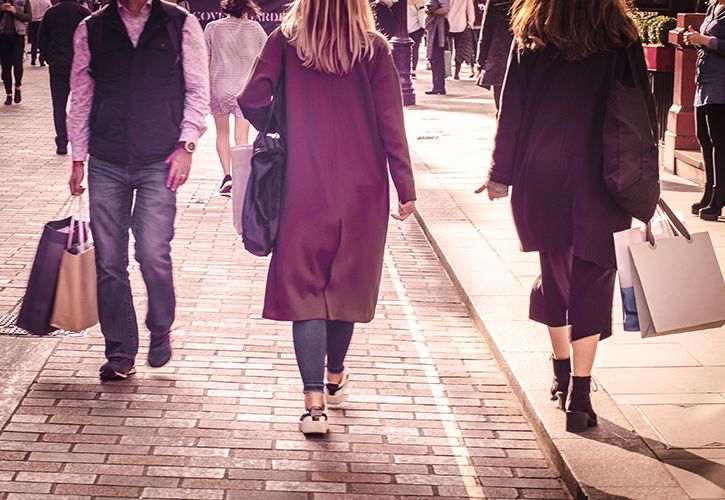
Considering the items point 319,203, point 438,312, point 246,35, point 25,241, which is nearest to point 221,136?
point 246,35

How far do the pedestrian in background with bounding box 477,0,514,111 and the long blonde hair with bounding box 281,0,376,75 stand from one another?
704 cm

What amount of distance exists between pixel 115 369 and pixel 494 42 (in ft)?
22.9

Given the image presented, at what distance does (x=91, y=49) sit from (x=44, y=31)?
900cm

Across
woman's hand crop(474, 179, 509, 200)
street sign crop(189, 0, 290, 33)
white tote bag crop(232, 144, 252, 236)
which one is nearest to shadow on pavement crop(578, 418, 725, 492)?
woman's hand crop(474, 179, 509, 200)

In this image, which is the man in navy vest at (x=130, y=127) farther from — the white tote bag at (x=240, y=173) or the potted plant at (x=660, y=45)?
the potted plant at (x=660, y=45)

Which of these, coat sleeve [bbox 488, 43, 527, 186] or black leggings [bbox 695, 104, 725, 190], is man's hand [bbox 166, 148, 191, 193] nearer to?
coat sleeve [bbox 488, 43, 527, 186]

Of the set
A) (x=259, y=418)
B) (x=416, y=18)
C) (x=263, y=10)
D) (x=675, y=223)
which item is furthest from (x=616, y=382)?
(x=416, y=18)

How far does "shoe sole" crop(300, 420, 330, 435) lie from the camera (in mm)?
5297

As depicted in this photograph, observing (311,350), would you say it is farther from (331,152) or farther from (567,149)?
(567,149)

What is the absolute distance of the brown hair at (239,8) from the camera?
11719 millimetres

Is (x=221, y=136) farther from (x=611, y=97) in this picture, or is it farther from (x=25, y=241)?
(x=611, y=97)

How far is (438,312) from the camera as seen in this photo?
764cm

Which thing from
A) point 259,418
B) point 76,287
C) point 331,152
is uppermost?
point 331,152

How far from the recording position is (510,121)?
17.0 feet
